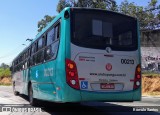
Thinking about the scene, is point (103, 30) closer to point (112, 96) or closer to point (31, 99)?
point (112, 96)

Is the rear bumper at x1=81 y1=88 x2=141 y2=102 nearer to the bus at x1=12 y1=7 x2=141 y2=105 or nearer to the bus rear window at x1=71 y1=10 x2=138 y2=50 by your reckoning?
the bus at x1=12 y1=7 x2=141 y2=105

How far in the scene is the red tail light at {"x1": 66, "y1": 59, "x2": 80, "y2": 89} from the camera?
945cm

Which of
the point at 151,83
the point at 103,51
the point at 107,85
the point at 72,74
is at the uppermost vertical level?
the point at 103,51

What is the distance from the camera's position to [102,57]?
995 centimetres

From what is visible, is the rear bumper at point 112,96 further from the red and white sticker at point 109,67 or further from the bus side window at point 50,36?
the bus side window at point 50,36

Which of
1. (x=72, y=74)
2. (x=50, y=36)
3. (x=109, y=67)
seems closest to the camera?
(x=72, y=74)

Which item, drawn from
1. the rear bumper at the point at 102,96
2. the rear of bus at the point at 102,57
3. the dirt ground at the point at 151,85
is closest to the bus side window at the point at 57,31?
the rear of bus at the point at 102,57

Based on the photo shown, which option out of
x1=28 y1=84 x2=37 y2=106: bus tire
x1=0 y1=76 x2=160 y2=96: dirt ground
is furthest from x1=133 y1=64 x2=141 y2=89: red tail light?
x1=0 y1=76 x2=160 y2=96: dirt ground

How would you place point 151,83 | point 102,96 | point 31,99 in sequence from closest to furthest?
point 102,96, point 31,99, point 151,83

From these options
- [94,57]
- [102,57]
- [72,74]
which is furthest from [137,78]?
[72,74]

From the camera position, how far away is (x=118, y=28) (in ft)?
34.3

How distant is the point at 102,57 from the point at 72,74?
44.1 inches

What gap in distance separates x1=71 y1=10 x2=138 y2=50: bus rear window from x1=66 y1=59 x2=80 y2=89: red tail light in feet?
2.14

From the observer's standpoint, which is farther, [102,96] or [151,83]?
[151,83]
